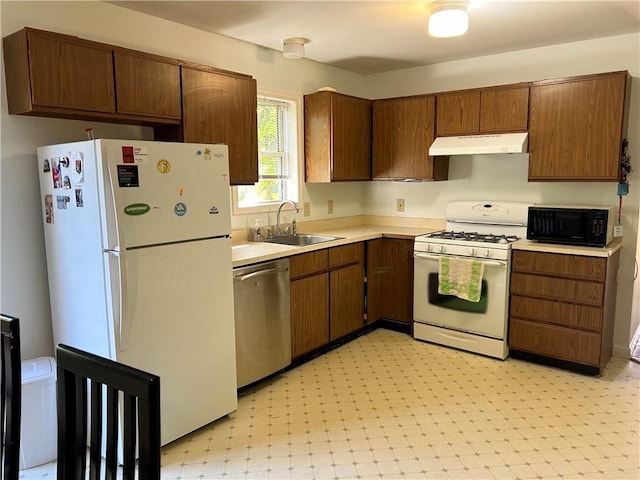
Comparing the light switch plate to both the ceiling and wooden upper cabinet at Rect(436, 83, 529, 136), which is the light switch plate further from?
the ceiling

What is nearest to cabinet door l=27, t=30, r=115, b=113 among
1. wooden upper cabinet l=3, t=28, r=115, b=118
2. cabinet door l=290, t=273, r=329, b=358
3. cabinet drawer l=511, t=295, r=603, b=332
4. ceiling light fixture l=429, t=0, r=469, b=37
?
wooden upper cabinet l=3, t=28, r=115, b=118

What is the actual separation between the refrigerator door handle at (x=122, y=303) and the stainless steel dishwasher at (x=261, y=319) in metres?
0.74

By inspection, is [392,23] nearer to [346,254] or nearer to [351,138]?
[351,138]

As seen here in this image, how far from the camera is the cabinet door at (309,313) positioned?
10.7 feet

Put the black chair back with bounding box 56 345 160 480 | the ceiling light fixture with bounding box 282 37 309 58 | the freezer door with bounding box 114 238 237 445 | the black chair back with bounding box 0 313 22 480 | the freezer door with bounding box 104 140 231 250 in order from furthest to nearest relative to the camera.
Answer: the ceiling light fixture with bounding box 282 37 309 58 < the freezer door with bounding box 114 238 237 445 < the freezer door with bounding box 104 140 231 250 < the black chair back with bounding box 0 313 22 480 < the black chair back with bounding box 56 345 160 480

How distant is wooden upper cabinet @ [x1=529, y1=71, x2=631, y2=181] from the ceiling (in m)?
0.39

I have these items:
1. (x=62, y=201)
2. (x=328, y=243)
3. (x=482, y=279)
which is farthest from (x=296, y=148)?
(x=62, y=201)

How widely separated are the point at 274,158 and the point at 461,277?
179 centimetres

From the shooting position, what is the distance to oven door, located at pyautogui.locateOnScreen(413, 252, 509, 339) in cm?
338

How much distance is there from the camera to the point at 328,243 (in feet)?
11.4

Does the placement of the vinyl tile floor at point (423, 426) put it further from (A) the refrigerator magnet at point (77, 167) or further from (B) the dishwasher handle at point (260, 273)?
(A) the refrigerator magnet at point (77, 167)


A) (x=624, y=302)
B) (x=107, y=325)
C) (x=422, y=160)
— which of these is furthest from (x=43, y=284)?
(x=624, y=302)

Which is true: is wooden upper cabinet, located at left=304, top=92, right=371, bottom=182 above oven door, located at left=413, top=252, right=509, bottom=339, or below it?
above

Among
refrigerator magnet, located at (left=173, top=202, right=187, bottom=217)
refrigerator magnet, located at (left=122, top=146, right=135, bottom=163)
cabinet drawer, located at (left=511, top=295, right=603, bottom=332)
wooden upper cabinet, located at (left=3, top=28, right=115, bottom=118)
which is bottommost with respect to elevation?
cabinet drawer, located at (left=511, top=295, right=603, bottom=332)
